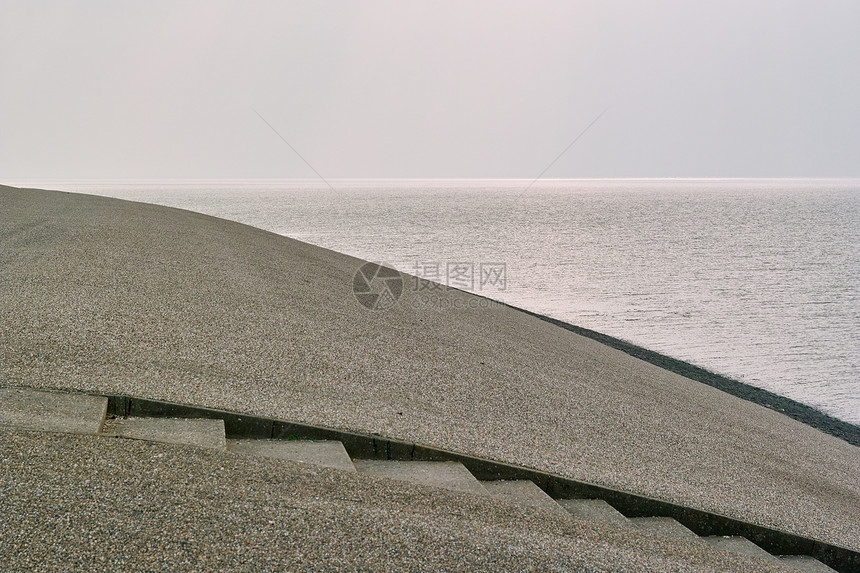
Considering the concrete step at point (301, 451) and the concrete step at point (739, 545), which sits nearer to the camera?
the concrete step at point (301, 451)

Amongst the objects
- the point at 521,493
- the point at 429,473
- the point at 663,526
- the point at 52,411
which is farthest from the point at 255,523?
the point at 663,526

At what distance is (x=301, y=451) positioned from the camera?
477 cm

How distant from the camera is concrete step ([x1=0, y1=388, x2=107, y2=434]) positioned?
423cm

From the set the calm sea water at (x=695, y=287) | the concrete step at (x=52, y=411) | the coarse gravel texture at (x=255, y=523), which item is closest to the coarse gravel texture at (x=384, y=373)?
the concrete step at (x=52, y=411)

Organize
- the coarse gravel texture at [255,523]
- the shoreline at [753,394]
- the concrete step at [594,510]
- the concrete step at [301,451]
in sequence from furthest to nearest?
the shoreline at [753,394] → the concrete step at [594,510] → the concrete step at [301,451] → the coarse gravel texture at [255,523]

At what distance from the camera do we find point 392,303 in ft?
33.2

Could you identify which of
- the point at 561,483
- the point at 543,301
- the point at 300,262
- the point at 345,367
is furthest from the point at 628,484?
the point at 543,301

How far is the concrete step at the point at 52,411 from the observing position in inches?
166

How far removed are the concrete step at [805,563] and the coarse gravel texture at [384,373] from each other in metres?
0.23

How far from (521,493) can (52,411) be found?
10.7 feet

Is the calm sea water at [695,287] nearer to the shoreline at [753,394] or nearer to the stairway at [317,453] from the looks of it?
the shoreline at [753,394]

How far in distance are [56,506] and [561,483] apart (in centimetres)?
340

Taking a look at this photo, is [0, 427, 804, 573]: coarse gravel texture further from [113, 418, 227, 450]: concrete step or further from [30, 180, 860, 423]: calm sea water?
[30, 180, 860, 423]: calm sea water

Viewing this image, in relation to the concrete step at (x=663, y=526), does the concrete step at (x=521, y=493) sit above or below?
above
